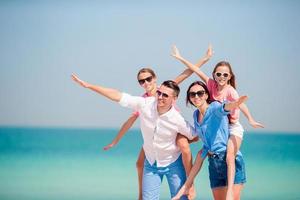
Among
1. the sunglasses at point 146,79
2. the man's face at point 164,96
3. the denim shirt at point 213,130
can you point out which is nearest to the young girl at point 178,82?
the sunglasses at point 146,79

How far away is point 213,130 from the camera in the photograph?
444 centimetres

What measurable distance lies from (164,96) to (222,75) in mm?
492

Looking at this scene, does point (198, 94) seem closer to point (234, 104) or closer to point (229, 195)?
point (234, 104)

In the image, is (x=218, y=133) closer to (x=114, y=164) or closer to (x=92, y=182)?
(x=92, y=182)

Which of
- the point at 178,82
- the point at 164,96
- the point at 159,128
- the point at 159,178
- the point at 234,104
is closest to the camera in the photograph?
the point at 234,104

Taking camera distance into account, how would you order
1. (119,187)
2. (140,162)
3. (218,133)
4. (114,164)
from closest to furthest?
(218,133) < (140,162) < (119,187) < (114,164)

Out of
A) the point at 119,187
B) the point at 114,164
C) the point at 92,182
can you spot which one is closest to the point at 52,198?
the point at 119,187

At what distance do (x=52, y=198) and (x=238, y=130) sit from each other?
22.4 feet

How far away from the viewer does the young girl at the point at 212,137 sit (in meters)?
4.40

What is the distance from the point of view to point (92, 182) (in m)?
14.4

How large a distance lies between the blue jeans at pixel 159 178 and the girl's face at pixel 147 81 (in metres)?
0.65

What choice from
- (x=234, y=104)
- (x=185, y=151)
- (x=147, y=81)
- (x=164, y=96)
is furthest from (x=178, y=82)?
(x=234, y=104)

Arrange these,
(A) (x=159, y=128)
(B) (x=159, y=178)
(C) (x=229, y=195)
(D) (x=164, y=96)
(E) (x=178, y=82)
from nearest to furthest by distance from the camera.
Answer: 1. (C) (x=229, y=195)
2. (D) (x=164, y=96)
3. (A) (x=159, y=128)
4. (B) (x=159, y=178)
5. (E) (x=178, y=82)

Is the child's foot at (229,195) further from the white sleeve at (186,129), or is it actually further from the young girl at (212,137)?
the white sleeve at (186,129)
